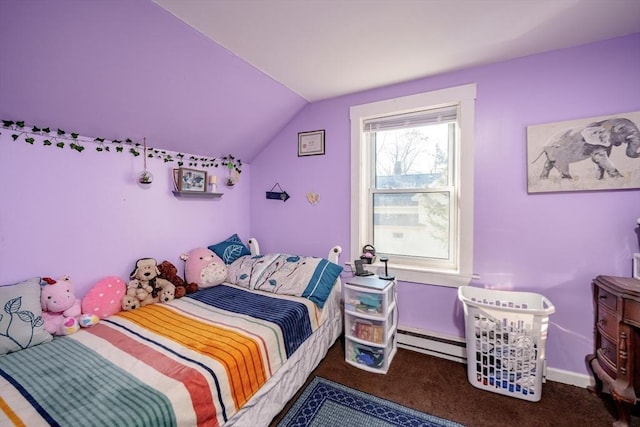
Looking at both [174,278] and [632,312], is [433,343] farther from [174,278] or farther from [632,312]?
[174,278]

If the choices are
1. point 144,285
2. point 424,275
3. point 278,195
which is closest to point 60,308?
point 144,285

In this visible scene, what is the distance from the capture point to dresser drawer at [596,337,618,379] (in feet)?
5.06

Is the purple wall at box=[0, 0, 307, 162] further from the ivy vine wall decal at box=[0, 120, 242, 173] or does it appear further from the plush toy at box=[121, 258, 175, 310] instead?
the plush toy at box=[121, 258, 175, 310]

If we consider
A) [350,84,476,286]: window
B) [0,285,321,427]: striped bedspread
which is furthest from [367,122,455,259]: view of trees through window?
[0,285,321,427]: striped bedspread

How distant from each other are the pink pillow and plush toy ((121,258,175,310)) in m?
0.04

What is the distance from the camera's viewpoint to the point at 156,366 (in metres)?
1.29

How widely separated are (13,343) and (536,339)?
10.2 ft

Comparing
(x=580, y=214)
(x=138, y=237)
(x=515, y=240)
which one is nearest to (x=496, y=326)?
(x=515, y=240)

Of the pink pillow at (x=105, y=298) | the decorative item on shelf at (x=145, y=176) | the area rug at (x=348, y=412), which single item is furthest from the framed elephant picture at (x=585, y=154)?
the pink pillow at (x=105, y=298)

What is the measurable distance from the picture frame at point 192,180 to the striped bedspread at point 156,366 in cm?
109

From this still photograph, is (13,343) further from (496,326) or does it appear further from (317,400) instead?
(496,326)

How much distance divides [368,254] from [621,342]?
5.36ft

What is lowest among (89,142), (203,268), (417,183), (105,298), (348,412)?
(348,412)

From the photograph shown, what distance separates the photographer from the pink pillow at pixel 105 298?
183cm
